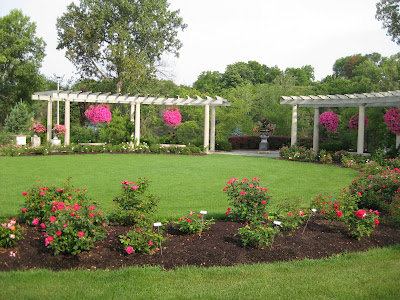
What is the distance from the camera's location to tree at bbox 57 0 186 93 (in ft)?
82.1

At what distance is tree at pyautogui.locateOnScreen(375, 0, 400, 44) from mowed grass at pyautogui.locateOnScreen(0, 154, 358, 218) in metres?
11.1

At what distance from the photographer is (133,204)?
551 cm

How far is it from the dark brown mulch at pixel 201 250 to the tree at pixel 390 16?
18.1 meters

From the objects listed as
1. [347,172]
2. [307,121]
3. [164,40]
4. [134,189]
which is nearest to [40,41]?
[164,40]

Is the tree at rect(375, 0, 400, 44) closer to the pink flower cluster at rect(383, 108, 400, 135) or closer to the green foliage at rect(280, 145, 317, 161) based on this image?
the pink flower cluster at rect(383, 108, 400, 135)

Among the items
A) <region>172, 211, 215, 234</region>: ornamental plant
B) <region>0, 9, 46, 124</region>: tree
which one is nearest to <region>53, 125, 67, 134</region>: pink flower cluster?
<region>172, 211, 215, 234</region>: ornamental plant

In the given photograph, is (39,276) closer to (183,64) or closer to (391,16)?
(391,16)

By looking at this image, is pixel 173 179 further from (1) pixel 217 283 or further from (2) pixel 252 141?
(2) pixel 252 141

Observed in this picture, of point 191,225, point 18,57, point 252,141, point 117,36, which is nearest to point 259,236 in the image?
point 191,225

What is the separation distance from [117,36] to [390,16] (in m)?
16.3

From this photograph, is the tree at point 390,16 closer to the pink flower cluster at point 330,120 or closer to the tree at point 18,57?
the pink flower cluster at point 330,120

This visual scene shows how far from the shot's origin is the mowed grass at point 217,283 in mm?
3328

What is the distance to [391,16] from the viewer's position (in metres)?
20.4

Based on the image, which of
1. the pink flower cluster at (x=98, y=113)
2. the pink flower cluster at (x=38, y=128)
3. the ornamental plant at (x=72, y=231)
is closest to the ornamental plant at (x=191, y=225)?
the ornamental plant at (x=72, y=231)
